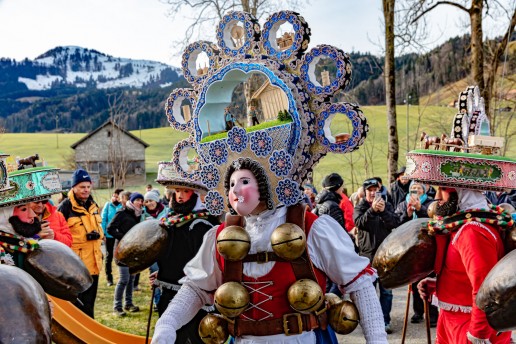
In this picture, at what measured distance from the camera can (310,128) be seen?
3.31 m

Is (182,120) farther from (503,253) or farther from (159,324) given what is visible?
(503,253)

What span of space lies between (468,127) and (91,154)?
4629 cm

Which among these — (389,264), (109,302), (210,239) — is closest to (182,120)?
(210,239)

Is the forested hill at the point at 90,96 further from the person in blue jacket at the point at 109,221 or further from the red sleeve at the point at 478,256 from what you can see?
the red sleeve at the point at 478,256

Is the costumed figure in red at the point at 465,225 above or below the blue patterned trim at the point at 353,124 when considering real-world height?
below

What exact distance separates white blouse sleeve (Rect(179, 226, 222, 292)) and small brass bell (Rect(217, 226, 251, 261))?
219 millimetres

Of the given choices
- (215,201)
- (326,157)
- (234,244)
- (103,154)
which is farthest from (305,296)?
(103,154)

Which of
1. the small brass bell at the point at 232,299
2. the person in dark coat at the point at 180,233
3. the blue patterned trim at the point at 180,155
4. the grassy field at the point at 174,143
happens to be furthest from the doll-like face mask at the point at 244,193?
the grassy field at the point at 174,143

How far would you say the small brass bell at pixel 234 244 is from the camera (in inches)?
122

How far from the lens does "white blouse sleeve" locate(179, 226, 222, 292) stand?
3328 millimetres

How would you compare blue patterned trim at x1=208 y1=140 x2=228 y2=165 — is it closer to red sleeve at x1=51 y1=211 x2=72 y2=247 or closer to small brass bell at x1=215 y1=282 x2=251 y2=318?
small brass bell at x1=215 y1=282 x2=251 y2=318

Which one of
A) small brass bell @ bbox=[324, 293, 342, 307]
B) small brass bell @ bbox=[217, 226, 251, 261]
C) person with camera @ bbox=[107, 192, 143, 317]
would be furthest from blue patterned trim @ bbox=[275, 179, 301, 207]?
person with camera @ bbox=[107, 192, 143, 317]

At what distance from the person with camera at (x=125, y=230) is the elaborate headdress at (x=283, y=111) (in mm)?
4576

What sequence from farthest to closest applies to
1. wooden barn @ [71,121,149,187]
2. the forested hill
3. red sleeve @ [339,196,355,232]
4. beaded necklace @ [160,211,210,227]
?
wooden barn @ [71,121,149,187]
the forested hill
red sleeve @ [339,196,355,232]
beaded necklace @ [160,211,210,227]
